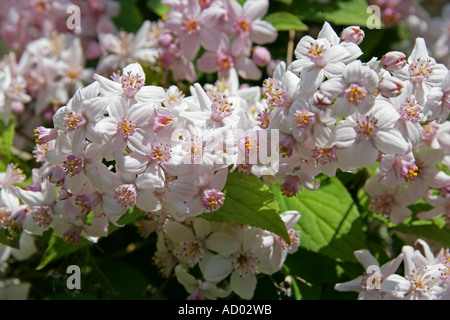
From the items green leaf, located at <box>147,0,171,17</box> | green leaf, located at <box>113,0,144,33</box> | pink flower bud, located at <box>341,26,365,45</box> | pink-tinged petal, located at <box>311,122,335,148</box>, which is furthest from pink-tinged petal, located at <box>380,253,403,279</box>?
green leaf, located at <box>113,0,144,33</box>

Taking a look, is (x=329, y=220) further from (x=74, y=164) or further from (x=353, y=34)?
(x=74, y=164)

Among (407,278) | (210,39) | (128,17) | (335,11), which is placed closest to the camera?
(407,278)

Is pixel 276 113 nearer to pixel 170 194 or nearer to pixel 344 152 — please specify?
pixel 344 152

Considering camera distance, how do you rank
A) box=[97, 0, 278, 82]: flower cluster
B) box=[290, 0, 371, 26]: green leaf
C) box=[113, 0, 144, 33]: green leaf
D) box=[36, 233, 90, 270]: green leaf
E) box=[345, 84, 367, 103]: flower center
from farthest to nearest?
box=[113, 0, 144, 33]: green leaf
box=[290, 0, 371, 26]: green leaf
box=[97, 0, 278, 82]: flower cluster
box=[36, 233, 90, 270]: green leaf
box=[345, 84, 367, 103]: flower center

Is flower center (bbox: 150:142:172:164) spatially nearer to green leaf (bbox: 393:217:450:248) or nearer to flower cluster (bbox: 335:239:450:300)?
flower cluster (bbox: 335:239:450:300)

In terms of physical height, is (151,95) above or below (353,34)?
below

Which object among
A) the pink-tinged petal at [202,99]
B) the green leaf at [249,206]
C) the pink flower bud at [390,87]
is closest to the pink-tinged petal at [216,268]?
the green leaf at [249,206]

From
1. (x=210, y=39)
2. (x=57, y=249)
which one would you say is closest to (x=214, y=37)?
(x=210, y=39)
